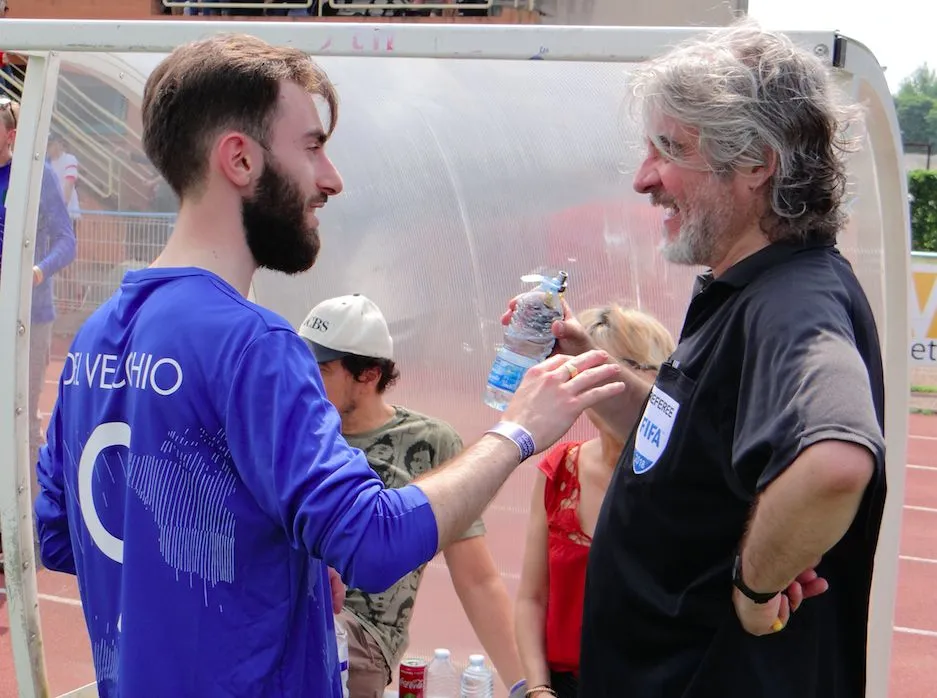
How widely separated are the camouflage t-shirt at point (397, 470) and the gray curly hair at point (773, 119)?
140 centimetres

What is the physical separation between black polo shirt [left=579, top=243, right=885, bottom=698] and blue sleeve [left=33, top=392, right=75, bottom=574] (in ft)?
3.36

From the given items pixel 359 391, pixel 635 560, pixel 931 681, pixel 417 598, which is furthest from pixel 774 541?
pixel 931 681

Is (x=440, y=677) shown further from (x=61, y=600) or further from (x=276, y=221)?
(x=276, y=221)

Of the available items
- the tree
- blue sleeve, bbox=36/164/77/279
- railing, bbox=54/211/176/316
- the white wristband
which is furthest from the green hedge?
the tree

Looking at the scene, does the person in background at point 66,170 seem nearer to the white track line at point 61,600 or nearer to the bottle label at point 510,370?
the white track line at point 61,600

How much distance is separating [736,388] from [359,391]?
61.9 inches

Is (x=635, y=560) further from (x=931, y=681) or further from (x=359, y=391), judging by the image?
(x=931, y=681)

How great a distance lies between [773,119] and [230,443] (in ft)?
3.44

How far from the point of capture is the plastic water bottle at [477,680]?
3.13 metres

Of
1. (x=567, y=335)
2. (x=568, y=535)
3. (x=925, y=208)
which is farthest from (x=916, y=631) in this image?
(x=925, y=208)

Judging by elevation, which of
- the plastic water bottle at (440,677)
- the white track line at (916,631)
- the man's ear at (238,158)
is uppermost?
the man's ear at (238,158)

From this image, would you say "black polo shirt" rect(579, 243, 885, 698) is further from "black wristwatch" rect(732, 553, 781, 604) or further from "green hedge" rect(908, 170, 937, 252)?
"green hedge" rect(908, 170, 937, 252)

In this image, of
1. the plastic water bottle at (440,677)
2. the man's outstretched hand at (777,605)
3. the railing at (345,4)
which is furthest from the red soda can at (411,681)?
the railing at (345,4)

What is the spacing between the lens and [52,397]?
3.37 meters
